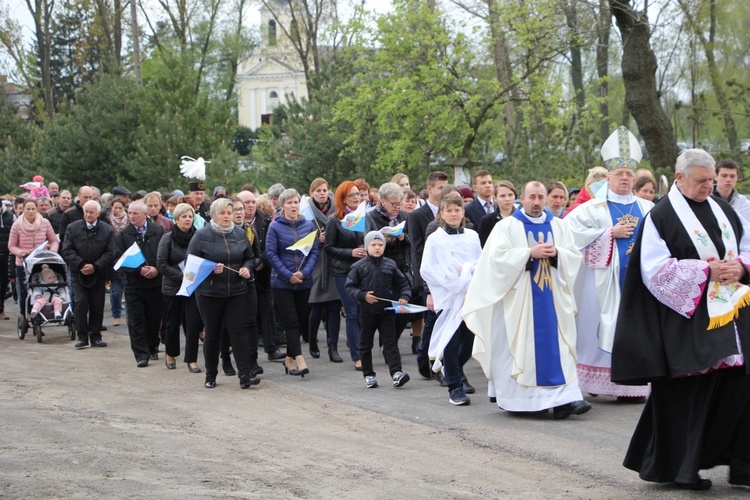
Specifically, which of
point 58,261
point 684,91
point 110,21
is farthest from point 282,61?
point 58,261

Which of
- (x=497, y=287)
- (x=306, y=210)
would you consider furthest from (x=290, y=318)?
(x=497, y=287)

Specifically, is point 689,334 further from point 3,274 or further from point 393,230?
point 3,274

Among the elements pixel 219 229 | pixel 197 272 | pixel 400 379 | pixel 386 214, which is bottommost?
pixel 400 379

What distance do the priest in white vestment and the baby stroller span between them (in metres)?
7.60

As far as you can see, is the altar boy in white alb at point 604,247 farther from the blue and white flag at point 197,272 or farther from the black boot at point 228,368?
the black boot at point 228,368

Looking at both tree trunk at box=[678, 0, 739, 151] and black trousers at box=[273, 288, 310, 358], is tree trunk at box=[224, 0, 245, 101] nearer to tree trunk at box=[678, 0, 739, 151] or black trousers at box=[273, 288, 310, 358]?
tree trunk at box=[678, 0, 739, 151]

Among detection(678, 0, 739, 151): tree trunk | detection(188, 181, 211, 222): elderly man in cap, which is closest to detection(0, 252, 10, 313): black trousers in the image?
detection(188, 181, 211, 222): elderly man in cap

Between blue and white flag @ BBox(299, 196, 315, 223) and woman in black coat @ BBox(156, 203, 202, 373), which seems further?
blue and white flag @ BBox(299, 196, 315, 223)

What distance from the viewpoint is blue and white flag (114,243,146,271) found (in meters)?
12.3

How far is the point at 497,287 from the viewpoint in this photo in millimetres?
8992

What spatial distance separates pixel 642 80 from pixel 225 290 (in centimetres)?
1056

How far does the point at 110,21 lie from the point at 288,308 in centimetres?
3749

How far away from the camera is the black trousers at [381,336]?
10594 mm

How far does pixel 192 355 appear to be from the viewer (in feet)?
38.8
